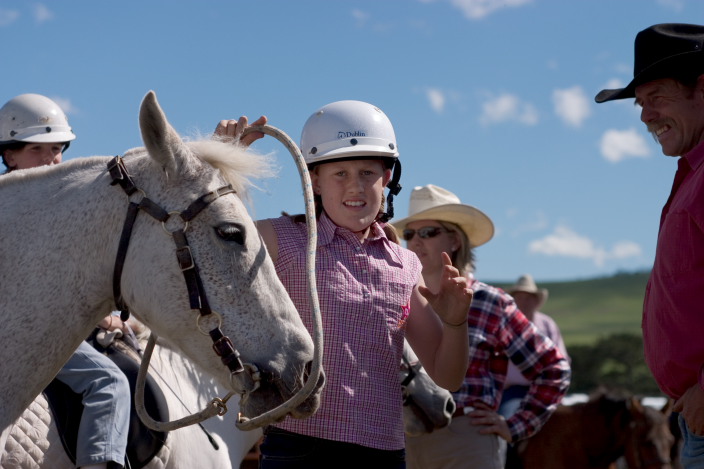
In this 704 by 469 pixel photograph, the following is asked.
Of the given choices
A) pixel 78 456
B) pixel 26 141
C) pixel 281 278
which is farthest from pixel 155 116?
pixel 26 141

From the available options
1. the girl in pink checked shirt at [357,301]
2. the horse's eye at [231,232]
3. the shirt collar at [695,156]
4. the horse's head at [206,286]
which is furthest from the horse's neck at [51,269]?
the shirt collar at [695,156]

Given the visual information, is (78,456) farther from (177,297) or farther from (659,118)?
(659,118)

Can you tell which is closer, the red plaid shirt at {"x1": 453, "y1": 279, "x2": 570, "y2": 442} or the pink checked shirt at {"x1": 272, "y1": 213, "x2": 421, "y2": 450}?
the pink checked shirt at {"x1": 272, "y1": 213, "x2": 421, "y2": 450}

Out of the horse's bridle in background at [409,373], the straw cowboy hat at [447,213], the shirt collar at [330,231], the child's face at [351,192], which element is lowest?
the horse's bridle in background at [409,373]

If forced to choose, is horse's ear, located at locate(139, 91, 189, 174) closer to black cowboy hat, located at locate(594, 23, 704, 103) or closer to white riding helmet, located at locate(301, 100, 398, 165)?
white riding helmet, located at locate(301, 100, 398, 165)

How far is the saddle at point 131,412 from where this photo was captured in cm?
420

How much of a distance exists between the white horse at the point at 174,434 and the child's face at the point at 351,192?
155 cm

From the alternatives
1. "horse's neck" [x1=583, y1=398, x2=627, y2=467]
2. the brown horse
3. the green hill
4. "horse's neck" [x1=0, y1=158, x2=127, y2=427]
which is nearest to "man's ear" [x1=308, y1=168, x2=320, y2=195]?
"horse's neck" [x1=0, y1=158, x2=127, y2=427]

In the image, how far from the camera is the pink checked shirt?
12.0ft

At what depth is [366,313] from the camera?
12.4 feet

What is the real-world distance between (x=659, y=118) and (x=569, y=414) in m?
6.02

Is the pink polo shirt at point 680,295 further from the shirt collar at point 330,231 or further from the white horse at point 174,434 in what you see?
the white horse at point 174,434

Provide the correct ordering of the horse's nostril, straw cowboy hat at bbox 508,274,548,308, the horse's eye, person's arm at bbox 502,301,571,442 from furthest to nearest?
1. straw cowboy hat at bbox 508,274,548,308
2. person's arm at bbox 502,301,571,442
3. the horse's nostril
4. the horse's eye

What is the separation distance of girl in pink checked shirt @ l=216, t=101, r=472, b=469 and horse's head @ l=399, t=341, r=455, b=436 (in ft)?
3.66
